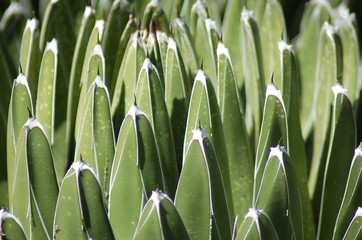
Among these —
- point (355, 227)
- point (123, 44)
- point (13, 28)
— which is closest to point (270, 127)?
point (355, 227)

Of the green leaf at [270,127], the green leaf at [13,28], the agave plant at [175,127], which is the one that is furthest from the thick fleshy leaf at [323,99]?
the green leaf at [13,28]

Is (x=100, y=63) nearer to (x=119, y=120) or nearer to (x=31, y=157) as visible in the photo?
(x=119, y=120)

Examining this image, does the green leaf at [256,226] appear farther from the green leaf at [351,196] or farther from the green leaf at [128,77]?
the green leaf at [128,77]

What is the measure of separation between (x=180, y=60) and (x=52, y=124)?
225mm

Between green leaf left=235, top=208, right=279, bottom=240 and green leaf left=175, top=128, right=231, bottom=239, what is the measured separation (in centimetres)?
4

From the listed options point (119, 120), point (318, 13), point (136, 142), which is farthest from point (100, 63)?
point (318, 13)

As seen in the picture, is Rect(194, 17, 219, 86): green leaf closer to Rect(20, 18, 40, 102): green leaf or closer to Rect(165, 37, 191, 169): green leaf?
Rect(165, 37, 191, 169): green leaf

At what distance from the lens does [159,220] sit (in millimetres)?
718

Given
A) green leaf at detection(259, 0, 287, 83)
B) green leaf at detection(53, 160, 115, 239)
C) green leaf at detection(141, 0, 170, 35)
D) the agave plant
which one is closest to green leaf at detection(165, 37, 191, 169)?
the agave plant

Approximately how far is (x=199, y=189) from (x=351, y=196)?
0.75 feet

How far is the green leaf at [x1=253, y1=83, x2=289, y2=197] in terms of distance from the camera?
2.92ft

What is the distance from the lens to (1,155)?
1052 mm

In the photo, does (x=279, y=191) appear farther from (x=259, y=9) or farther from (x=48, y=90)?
(x=259, y=9)

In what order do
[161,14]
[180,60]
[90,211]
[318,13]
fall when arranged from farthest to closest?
[318,13], [161,14], [180,60], [90,211]
